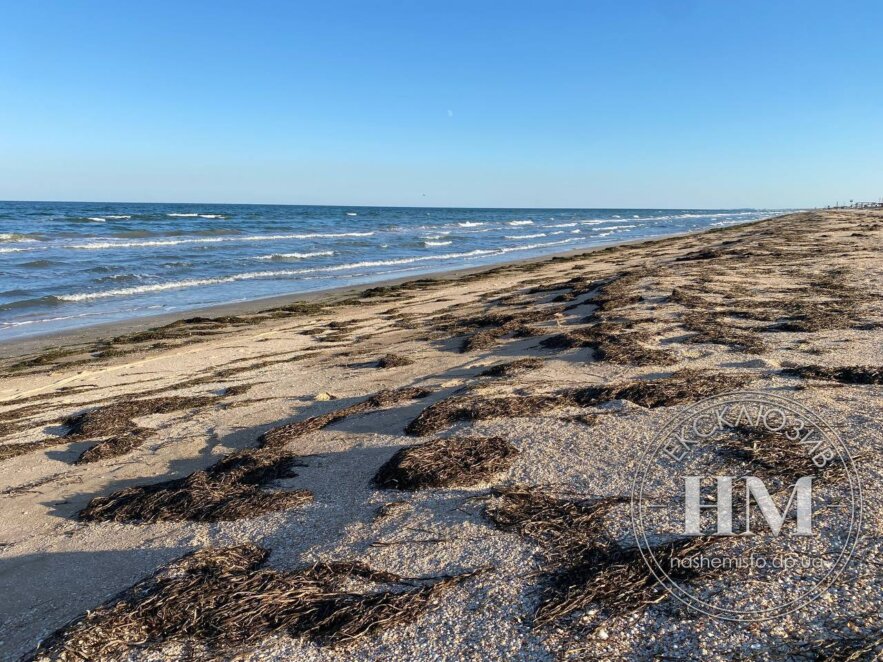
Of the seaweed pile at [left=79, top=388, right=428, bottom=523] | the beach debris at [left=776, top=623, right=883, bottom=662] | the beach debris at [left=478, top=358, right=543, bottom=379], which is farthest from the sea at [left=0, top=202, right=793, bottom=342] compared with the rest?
the beach debris at [left=776, top=623, right=883, bottom=662]

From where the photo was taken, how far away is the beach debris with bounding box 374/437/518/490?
362 cm

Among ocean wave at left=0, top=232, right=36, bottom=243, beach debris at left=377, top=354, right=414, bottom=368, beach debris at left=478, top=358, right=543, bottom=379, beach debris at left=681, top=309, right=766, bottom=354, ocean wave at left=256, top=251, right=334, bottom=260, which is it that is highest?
ocean wave at left=0, top=232, right=36, bottom=243

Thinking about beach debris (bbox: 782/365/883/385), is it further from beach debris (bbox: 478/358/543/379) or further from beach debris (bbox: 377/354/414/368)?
beach debris (bbox: 377/354/414/368)

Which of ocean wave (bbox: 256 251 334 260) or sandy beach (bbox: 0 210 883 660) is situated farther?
ocean wave (bbox: 256 251 334 260)

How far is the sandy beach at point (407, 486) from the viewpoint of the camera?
7.77ft

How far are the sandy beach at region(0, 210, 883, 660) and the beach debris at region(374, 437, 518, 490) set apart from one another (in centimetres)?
2

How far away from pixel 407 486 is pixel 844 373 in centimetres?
371

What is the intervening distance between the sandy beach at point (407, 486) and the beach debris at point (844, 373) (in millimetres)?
25

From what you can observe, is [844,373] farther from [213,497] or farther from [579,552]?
[213,497]

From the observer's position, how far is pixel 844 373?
4816 mm

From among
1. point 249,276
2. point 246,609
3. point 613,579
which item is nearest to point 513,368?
point 613,579

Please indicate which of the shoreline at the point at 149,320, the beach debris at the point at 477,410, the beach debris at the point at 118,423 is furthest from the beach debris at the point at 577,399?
the shoreline at the point at 149,320

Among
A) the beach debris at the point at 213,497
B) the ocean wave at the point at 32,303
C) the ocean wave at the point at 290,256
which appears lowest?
the beach debris at the point at 213,497

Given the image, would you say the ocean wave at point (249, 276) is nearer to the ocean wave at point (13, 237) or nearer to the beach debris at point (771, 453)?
the beach debris at point (771, 453)
